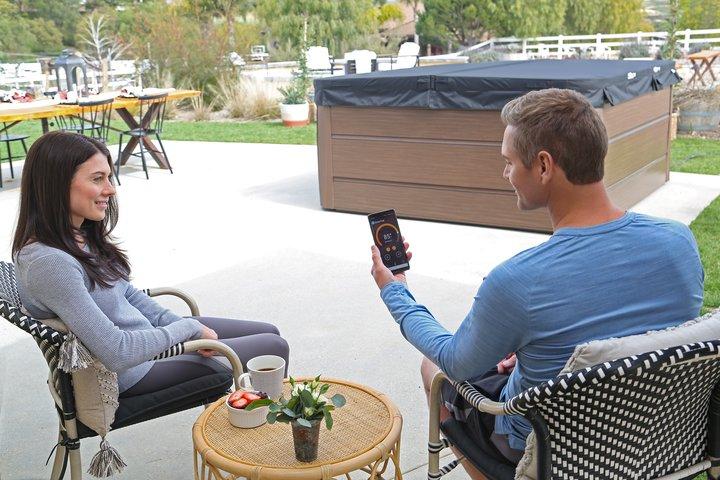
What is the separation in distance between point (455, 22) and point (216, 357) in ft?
197

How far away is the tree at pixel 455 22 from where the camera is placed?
189 feet

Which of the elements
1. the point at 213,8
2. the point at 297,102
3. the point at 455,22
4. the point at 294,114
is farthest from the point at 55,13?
the point at 294,114

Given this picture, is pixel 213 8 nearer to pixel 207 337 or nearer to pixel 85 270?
pixel 207 337

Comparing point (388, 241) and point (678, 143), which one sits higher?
point (388, 241)

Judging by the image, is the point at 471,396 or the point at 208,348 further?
the point at 208,348

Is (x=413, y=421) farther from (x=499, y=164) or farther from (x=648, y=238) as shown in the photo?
(x=499, y=164)

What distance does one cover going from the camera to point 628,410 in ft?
6.09

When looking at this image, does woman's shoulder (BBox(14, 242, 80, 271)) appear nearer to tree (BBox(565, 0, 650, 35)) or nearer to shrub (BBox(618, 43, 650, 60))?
shrub (BBox(618, 43, 650, 60))

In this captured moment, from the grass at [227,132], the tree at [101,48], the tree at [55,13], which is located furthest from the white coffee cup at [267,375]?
the tree at [55,13]

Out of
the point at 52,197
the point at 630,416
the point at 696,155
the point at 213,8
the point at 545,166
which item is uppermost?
the point at 213,8

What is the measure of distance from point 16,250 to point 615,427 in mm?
1782

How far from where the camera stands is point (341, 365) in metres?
4.12

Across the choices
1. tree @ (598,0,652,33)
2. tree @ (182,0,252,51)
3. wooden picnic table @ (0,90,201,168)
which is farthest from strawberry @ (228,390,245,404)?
tree @ (598,0,652,33)

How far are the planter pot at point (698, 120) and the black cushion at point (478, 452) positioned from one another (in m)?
10.5
